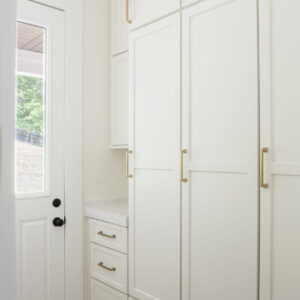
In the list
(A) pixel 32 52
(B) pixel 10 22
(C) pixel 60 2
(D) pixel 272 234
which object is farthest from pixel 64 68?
(B) pixel 10 22

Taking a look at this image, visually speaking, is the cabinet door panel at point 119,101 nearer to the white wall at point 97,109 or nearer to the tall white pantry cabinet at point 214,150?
the white wall at point 97,109

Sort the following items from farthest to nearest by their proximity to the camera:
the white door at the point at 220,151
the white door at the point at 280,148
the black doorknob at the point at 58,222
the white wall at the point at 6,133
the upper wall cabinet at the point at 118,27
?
the upper wall cabinet at the point at 118,27, the black doorknob at the point at 58,222, the white door at the point at 220,151, the white door at the point at 280,148, the white wall at the point at 6,133

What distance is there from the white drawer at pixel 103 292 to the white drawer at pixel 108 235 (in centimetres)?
27

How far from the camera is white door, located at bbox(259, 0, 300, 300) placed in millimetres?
1240

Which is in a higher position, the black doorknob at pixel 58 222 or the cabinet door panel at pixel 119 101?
the cabinet door panel at pixel 119 101

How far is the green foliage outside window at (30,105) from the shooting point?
2.09m

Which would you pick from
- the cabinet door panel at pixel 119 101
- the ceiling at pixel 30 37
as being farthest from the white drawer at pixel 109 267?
the ceiling at pixel 30 37

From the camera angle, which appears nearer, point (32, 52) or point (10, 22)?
point (10, 22)

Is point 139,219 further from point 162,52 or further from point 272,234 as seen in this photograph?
point 162,52

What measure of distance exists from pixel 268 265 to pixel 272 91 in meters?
0.70

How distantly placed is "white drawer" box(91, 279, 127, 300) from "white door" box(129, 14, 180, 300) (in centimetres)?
16

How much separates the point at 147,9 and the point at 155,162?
2.90ft

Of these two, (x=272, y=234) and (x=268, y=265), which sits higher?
(x=272, y=234)

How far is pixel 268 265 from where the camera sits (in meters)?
1.32
